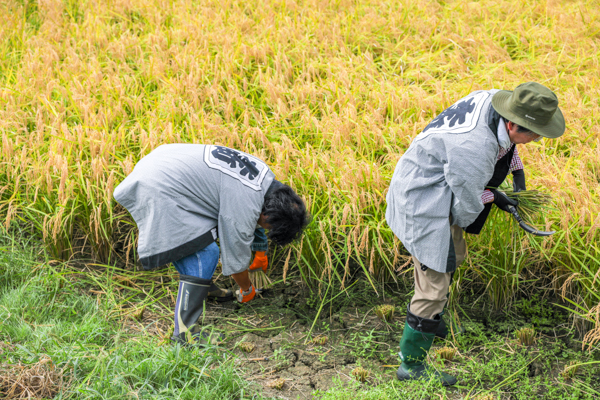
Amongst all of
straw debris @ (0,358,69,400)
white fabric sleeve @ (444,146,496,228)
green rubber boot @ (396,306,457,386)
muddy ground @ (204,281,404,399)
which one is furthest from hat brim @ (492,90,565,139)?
straw debris @ (0,358,69,400)

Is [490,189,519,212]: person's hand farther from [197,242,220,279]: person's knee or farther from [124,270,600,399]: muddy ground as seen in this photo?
[197,242,220,279]: person's knee

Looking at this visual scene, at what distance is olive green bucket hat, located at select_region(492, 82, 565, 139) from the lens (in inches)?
74.3

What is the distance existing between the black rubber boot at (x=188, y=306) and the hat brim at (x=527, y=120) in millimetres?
1573

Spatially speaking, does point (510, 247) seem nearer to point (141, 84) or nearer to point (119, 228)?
point (119, 228)

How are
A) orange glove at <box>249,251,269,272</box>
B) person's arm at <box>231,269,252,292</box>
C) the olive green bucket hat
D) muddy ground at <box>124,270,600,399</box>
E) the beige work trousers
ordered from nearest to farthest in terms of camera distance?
the olive green bucket hat → the beige work trousers → muddy ground at <box>124,270,600,399</box> → person's arm at <box>231,269,252,292</box> → orange glove at <box>249,251,269,272</box>

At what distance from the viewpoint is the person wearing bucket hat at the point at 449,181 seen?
6.32 feet

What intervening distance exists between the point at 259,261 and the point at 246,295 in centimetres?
23

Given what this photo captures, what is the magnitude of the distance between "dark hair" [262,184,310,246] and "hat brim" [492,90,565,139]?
104cm

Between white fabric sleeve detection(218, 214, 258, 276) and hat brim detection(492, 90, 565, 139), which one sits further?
white fabric sleeve detection(218, 214, 258, 276)

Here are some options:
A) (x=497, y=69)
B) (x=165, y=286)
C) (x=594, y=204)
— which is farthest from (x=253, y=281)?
(x=497, y=69)

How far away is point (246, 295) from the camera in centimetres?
285

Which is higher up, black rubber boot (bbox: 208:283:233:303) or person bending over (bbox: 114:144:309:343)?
person bending over (bbox: 114:144:309:343)

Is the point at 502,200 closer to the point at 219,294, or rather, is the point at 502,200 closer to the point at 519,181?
the point at 519,181

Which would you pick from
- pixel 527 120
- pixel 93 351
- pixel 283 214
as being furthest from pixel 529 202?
pixel 93 351
